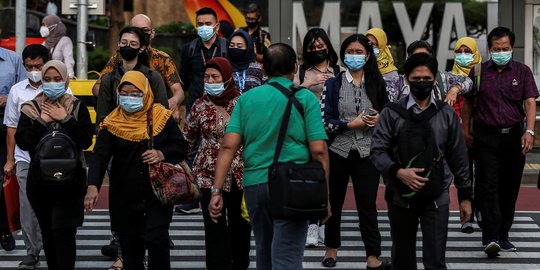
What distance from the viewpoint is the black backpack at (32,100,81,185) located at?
32.3 ft

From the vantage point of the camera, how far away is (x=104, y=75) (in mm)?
10836

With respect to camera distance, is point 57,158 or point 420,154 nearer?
point 420,154

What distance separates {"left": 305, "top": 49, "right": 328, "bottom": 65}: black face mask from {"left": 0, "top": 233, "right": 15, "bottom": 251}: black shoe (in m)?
3.34

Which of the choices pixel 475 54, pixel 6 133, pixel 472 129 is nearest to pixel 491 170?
pixel 472 129

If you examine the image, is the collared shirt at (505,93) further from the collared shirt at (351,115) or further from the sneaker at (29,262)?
the sneaker at (29,262)

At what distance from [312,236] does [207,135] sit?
239cm

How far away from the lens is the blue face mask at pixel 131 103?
948 cm

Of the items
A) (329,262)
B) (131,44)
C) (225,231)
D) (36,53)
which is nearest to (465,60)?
(329,262)

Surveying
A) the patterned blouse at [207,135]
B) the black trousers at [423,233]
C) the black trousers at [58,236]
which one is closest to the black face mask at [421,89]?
the black trousers at [423,233]

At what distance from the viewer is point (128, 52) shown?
416 inches

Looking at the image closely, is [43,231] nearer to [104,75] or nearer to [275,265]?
[104,75]

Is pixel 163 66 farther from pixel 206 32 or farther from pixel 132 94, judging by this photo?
pixel 132 94

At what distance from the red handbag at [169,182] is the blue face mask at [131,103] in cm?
12

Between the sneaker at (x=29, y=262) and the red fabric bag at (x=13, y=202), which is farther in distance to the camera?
the red fabric bag at (x=13, y=202)
